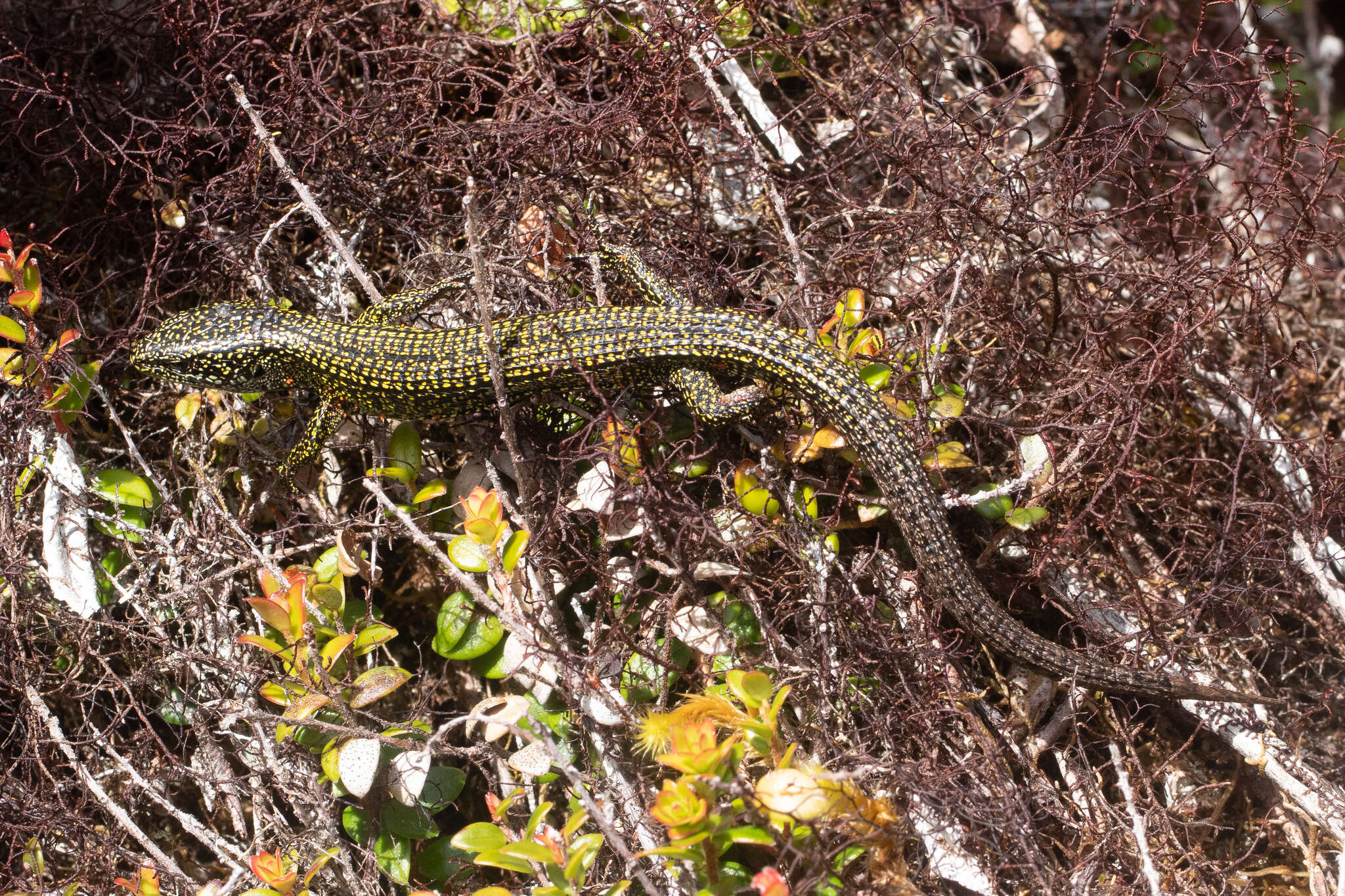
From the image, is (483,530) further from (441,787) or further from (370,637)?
(441,787)

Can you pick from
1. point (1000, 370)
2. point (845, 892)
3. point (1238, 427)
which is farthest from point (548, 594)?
point (1238, 427)

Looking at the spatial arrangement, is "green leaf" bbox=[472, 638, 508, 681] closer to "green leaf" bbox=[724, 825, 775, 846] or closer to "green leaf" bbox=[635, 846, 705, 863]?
"green leaf" bbox=[635, 846, 705, 863]

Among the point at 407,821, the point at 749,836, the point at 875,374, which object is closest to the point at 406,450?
the point at 407,821

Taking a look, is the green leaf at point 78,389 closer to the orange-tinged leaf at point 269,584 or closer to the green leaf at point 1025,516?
the orange-tinged leaf at point 269,584

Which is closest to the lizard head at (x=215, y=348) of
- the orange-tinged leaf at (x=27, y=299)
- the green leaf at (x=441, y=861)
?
the orange-tinged leaf at (x=27, y=299)

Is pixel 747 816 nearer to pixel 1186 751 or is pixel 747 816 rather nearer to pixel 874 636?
pixel 874 636

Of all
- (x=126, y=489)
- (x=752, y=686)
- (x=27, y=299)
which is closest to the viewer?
(x=752, y=686)
